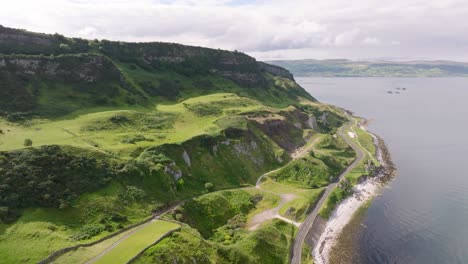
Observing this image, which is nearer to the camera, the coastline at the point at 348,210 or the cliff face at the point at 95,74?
the coastline at the point at 348,210

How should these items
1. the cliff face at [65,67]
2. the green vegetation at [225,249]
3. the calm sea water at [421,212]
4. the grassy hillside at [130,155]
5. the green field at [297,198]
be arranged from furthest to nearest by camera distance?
the cliff face at [65,67] → the green field at [297,198] → the calm sea water at [421,212] → the grassy hillside at [130,155] → the green vegetation at [225,249]

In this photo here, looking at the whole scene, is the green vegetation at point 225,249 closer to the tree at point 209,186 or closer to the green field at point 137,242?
the green field at point 137,242

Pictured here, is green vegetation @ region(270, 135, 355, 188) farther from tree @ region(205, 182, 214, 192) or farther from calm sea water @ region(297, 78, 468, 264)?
tree @ region(205, 182, 214, 192)

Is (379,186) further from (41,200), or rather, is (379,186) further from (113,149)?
(41,200)

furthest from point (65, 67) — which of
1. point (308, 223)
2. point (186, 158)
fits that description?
point (308, 223)

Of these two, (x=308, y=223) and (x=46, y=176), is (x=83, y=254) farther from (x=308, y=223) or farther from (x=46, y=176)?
(x=308, y=223)

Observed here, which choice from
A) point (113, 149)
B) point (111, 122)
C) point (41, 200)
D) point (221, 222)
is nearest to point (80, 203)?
point (41, 200)

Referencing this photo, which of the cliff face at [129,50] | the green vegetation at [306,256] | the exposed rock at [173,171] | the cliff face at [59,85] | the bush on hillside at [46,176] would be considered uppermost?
the cliff face at [129,50]

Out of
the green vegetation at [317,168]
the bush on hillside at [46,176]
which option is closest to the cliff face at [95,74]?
the bush on hillside at [46,176]
